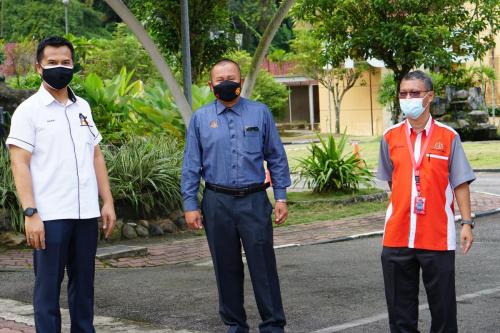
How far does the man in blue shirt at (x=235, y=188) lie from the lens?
633 cm

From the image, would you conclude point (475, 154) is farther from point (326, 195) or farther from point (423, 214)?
point (423, 214)

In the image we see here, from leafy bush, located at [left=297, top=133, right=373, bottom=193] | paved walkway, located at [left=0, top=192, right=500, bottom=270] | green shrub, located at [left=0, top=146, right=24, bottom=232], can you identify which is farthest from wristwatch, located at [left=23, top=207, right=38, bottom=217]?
leafy bush, located at [left=297, top=133, right=373, bottom=193]

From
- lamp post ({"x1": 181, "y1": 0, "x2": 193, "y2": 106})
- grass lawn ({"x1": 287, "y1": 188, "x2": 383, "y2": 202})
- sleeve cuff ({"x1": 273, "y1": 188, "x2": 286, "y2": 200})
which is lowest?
grass lawn ({"x1": 287, "y1": 188, "x2": 383, "y2": 202})

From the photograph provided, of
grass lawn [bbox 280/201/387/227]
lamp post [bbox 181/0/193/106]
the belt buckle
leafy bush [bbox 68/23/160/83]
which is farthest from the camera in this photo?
leafy bush [bbox 68/23/160/83]

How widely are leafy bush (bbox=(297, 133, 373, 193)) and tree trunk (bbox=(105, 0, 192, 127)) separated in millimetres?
2582

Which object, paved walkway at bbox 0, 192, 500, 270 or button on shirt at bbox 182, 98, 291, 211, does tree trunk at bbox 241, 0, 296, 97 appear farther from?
button on shirt at bbox 182, 98, 291, 211

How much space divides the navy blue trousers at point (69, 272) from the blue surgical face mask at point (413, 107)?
196cm

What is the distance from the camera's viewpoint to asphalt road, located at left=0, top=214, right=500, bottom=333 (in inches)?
285

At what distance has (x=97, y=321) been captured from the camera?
7.55 metres

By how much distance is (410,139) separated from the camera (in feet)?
18.4

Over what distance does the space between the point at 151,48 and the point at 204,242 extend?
3475 mm

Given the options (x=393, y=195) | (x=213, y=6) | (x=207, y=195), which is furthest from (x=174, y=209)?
(x=393, y=195)

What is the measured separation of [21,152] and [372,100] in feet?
146

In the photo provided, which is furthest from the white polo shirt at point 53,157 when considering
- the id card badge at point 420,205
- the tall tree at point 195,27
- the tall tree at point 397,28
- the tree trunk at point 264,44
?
the tall tree at point 397,28
